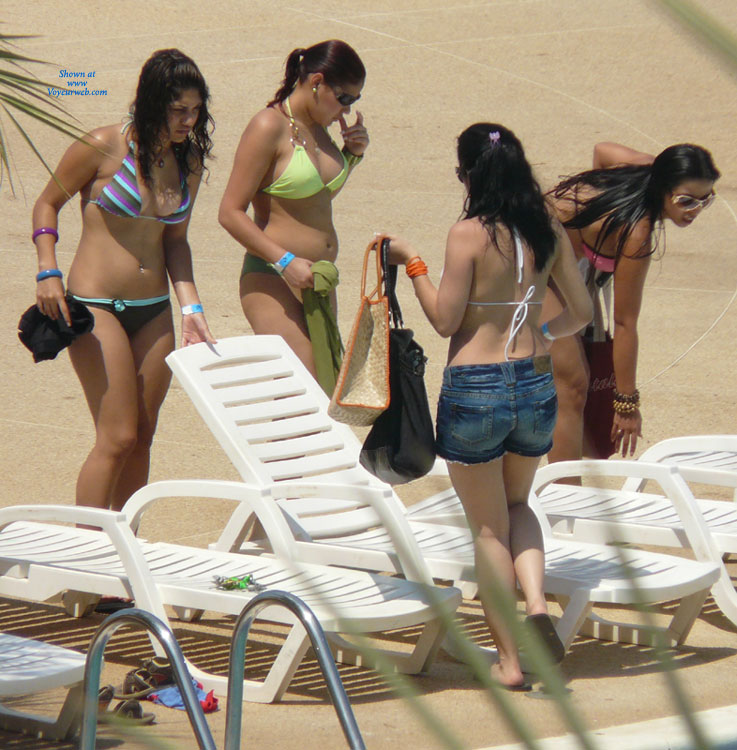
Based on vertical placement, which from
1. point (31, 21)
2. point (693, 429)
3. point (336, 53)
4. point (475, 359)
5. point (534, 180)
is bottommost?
point (693, 429)

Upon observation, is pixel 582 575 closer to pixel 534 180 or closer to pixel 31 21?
pixel 534 180

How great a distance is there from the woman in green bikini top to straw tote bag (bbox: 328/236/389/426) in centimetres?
79

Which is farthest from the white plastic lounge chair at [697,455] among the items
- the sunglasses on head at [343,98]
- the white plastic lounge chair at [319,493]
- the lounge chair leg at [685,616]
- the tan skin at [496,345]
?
the sunglasses on head at [343,98]

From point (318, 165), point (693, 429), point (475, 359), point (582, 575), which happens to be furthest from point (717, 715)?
point (693, 429)

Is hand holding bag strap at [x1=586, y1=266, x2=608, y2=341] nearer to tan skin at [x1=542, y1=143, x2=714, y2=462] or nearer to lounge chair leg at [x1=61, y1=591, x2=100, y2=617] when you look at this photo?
tan skin at [x1=542, y1=143, x2=714, y2=462]

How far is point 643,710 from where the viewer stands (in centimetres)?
401

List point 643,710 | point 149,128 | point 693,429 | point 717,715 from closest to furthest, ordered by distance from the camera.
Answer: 1. point 717,715
2. point 643,710
3. point 149,128
4. point 693,429

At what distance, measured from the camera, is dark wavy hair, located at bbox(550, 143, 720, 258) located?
492cm

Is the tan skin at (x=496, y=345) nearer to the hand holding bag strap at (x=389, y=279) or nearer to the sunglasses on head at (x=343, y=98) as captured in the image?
the hand holding bag strap at (x=389, y=279)

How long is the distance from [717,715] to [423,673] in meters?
1.00

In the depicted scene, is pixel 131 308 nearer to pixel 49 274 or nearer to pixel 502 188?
pixel 49 274

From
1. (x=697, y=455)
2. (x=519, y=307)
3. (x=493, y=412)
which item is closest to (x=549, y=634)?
(x=493, y=412)

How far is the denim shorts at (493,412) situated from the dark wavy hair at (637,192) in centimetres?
111

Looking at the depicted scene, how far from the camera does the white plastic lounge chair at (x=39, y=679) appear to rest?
→ 329 centimetres
